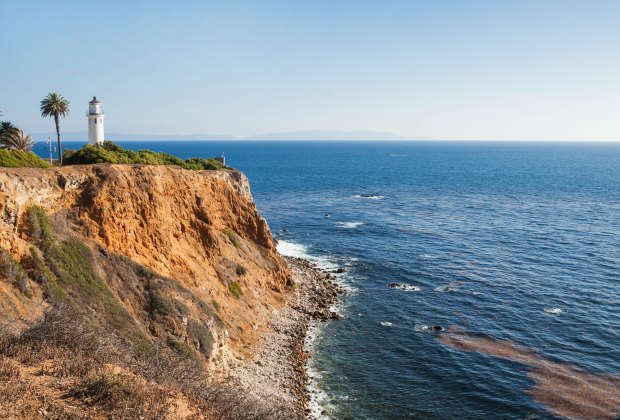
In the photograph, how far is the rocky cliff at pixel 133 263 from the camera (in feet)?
103

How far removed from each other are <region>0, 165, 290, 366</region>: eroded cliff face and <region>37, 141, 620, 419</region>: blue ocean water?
9.64 metres

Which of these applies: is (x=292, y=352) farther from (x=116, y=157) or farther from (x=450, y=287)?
(x=450, y=287)

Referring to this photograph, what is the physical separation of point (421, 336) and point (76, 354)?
116ft

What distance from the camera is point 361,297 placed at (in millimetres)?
57000

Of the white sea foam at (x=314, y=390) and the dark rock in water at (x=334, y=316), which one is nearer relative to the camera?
the white sea foam at (x=314, y=390)

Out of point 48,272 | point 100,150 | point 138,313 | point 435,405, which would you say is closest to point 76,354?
point 48,272

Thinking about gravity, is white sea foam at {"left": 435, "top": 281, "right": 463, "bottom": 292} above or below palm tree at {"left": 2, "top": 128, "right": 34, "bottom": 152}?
below

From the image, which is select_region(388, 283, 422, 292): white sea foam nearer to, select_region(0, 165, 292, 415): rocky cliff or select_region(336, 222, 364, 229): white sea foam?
select_region(0, 165, 292, 415): rocky cliff

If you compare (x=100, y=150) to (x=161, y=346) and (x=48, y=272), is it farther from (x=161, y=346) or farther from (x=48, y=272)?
(x=161, y=346)

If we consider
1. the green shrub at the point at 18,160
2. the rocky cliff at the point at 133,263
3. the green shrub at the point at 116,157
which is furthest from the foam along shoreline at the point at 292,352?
the green shrub at the point at 18,160

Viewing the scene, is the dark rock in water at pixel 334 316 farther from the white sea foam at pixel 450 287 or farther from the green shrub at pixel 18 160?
the green shrub at pixel 18 160

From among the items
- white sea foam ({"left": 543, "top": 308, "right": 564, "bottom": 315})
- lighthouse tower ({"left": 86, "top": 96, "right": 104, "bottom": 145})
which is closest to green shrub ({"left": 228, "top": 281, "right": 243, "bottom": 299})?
lighthouse tower ({"left": 86, "top": 96, "right": 104, "bottom": 145})

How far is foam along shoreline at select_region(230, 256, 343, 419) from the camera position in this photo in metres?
36.0

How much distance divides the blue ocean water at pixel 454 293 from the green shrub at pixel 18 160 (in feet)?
98.7
